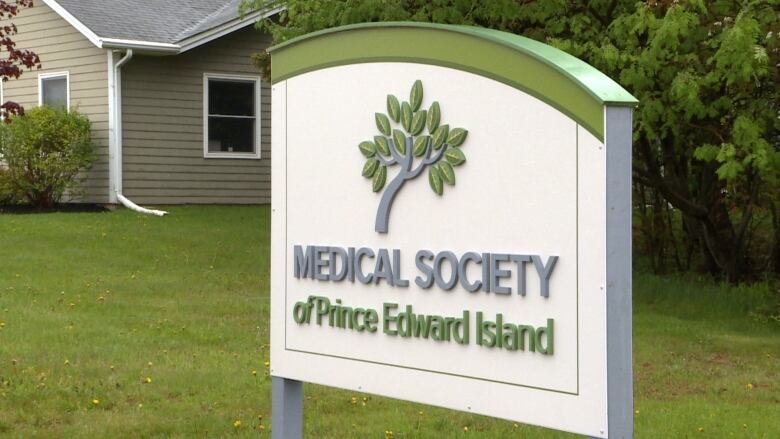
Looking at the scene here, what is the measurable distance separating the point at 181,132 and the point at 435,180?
18090 mm

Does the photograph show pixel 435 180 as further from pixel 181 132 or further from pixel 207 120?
pixel 207 120

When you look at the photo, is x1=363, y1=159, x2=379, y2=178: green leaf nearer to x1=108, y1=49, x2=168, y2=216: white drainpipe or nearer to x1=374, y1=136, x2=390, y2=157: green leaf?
x1=374, y1=136, x2=390, y2=157: green leaf

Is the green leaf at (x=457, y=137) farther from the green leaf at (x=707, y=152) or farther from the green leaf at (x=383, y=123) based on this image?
the green leaf at (x=707, y=152)

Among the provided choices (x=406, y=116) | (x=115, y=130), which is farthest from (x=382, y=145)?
(x=115, y=130)

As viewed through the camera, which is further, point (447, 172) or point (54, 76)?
point (54, 76)

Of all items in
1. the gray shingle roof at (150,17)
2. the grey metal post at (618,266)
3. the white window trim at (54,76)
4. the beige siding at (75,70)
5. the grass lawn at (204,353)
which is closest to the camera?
the grey metal post at (618,266)

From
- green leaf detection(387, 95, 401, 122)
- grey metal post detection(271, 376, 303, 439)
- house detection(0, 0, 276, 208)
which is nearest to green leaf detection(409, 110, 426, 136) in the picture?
green leaf detection(387, 95, 401, 122)

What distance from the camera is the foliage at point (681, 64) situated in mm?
11859

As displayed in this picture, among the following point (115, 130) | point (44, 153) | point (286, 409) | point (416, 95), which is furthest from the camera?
point (115, 130)

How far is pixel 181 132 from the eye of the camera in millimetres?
22828

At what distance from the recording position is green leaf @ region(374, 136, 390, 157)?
5473 millimetres

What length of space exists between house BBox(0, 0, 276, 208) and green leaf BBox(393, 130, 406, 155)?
16578 mm

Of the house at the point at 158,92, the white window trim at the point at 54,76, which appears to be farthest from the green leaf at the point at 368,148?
the white window trim at the point at 54,76

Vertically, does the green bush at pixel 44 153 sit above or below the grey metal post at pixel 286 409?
above
